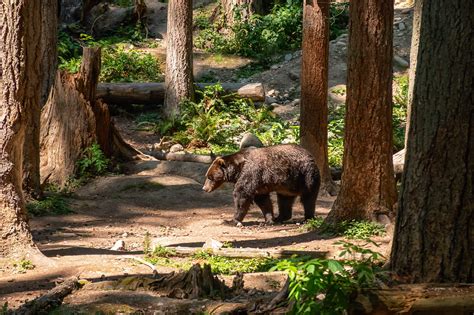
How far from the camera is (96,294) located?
754 centimetres

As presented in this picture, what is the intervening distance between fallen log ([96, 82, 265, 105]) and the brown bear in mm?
8738

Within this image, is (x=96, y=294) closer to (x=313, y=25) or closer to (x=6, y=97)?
(x=6, y=97)

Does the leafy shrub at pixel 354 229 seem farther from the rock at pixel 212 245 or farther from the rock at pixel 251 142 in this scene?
the rock at pixel 251 142

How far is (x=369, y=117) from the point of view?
423 inches

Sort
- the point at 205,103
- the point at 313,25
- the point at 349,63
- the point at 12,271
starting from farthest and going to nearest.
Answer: the point at 205,103 → the point at 313,25 → the point at 349,63 → the point at 12,271

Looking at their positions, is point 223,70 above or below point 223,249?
above

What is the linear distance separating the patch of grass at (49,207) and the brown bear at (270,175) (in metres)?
2.76

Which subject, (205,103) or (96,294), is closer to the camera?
(96,294)

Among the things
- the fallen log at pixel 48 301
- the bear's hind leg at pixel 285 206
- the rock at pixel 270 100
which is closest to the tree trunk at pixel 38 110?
the fallen log at pixel 48 301

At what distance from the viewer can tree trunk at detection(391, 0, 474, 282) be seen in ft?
19.6

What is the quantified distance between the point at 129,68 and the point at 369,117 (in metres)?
13.9

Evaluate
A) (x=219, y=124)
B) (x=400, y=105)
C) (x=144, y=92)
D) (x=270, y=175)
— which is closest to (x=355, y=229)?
(x=270, y=175)

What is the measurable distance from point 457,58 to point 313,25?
27.7 feet

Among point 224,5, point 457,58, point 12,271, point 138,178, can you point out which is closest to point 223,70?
point 224,5
